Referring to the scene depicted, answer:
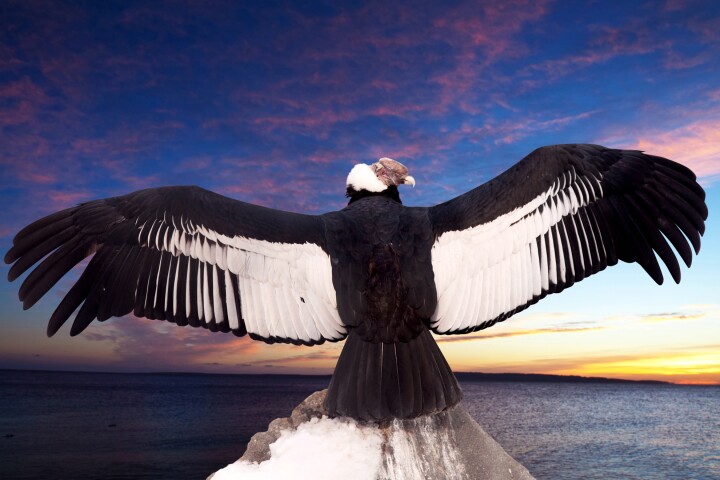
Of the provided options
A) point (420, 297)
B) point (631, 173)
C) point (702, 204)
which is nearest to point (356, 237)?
point (420, 297)

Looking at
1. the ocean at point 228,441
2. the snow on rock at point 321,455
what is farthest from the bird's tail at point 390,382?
the ocean at point 228,441

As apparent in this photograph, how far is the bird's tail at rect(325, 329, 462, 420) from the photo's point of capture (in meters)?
4.45

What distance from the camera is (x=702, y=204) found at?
5754 mm

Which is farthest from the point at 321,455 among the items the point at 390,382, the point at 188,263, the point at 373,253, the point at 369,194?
the point at 369,194

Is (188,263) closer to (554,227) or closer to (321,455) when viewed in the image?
(321,455)

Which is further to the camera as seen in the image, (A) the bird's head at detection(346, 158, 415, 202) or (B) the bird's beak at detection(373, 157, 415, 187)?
(B) the bird's beak at detection(373, 157, 415, 187)

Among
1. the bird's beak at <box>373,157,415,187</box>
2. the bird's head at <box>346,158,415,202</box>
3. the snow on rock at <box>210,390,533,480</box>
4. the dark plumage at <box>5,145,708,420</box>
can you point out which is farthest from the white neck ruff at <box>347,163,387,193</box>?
the snow on rock at <box>210,390,533,480</box>

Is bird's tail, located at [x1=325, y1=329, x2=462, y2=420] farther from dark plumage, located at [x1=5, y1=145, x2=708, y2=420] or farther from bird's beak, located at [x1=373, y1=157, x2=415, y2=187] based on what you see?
bird's beak, located at [x1=373, y1=157, x2=415, y2=187]

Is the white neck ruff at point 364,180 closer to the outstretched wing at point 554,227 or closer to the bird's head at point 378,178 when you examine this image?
the bird's head at point 378,178

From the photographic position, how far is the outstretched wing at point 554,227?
5.21 m

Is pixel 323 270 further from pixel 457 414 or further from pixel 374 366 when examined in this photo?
pixel 457 414

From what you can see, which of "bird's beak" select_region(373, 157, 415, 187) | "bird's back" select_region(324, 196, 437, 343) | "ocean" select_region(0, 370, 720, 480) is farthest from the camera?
"ocean" select_region(0, 370, 720, 480)

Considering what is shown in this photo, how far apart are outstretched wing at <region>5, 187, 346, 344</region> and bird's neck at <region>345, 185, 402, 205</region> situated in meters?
1.07

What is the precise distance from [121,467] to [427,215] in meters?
42.9
